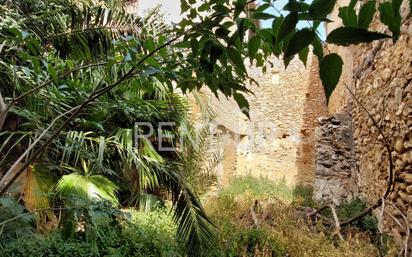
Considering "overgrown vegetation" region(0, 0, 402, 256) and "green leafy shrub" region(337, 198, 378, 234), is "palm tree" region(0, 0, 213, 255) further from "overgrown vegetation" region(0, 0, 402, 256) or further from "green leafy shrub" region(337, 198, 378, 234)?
"green leafy shrub" region(337, 198, 378, 234)

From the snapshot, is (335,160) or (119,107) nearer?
(119,107)

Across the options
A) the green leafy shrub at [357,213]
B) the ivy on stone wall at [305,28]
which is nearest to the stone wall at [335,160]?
the green leafy shrub at [357,213]

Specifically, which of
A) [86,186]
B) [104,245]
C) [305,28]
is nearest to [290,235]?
[104,245]

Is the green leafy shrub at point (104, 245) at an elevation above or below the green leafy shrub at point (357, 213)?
below

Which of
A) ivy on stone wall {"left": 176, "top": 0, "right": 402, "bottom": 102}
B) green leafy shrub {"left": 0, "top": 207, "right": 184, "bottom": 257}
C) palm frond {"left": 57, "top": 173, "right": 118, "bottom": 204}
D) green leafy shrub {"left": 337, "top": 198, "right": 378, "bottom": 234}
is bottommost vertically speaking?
green leafy shrub {"left": 0, "top": 207, "right": 184, "bottom": 257}

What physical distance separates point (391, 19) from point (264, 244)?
108 inches

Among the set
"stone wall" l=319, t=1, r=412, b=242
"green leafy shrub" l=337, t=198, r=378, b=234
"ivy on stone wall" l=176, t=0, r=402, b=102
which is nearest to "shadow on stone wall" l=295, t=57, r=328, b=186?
"stone wall" l=319, t=1, r=412, b=242

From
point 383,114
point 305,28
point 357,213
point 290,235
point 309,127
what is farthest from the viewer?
point 309,127

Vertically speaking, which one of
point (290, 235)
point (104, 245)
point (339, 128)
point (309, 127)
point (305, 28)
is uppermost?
point (309, 127)

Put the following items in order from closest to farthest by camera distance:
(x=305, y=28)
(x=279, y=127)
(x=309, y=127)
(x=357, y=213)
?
1. (x=305, y=28)
2. (x=357, y=213)
3. (x=309, y=127)
4. (x=279, y=127)

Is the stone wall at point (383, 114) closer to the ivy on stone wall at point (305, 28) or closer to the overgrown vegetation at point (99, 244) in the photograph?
the ivy on stone wall at point (305, 28)

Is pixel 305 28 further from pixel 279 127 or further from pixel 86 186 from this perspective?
pixel 279 127

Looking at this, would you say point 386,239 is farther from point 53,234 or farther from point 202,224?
point 53,234

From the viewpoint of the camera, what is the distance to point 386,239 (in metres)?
2.78
